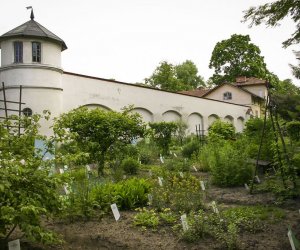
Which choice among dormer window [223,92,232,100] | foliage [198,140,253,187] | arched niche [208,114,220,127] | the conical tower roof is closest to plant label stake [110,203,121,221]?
foliage [198,140,253,187]

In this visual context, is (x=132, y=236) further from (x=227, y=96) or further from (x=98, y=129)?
(x=227, y=96)

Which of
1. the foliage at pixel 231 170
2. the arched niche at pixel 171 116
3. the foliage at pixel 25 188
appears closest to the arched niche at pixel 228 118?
the arched niche at pixel 171 116

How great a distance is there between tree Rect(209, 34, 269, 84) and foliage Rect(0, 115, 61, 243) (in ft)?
132

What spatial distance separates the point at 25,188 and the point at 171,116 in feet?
67.3

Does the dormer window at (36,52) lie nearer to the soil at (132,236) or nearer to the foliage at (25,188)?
the soil at (132,236)

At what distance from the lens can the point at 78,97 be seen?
717 inches

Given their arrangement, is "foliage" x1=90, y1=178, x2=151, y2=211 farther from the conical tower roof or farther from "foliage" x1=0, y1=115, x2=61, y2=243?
the conical tower roof

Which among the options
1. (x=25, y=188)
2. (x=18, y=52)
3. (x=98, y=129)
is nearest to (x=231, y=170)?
(x=98, y=129)

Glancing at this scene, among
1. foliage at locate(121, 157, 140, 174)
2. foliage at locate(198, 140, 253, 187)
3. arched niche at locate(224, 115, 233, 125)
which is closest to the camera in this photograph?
foliage at locate(198, 140, 253, 187)

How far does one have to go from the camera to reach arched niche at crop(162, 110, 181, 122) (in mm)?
23516

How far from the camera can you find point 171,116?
24016 mm

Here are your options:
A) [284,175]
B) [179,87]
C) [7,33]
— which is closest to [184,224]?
[284,175]

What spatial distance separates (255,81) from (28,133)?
36.5 m

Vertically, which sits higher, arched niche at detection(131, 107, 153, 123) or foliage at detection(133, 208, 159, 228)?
arched niche at detection(131, 107, 153, 123)
